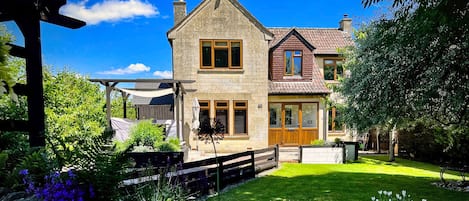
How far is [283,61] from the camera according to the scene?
47.6 ft

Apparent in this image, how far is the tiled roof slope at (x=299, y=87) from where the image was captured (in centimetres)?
1422

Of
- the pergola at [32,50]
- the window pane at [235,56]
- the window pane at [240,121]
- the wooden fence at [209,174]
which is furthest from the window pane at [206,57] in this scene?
the pergola at [32,50]

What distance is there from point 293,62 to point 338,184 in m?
8.28

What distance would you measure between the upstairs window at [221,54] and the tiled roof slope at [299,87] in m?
2.33

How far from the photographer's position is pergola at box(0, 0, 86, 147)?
2.86 metres

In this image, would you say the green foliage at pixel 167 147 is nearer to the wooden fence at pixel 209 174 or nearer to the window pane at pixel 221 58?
the wooden fence at pixel 209 174

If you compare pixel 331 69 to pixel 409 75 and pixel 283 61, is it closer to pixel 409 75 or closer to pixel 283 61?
pixel 283 61

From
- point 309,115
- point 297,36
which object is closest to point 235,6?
point 297,36

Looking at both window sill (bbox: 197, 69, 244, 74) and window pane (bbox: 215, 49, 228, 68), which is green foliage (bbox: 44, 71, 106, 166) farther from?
window pane (bbox: 215, 49, 228, 68)

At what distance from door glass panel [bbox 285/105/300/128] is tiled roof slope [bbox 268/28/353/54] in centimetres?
345

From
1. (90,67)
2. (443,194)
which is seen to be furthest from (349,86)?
(90,67)

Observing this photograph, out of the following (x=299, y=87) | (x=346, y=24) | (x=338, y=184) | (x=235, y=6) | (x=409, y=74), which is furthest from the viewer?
(x=346, y=24)

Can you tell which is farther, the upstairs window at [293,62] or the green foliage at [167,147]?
the upstairs window at [293,62]

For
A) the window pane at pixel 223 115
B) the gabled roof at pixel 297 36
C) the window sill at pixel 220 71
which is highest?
the gabled roof at pixel 297 36
